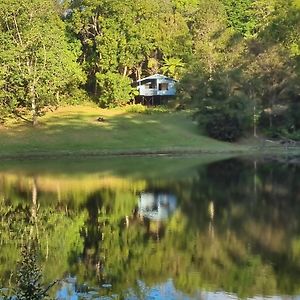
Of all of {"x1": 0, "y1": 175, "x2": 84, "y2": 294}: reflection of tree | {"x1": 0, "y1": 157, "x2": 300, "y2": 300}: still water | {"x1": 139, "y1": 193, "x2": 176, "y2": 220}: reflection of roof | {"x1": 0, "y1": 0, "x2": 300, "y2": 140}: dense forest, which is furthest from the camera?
{"x1": 0, "y1": 0, "x2": 300, "y2": 140}: dense forest

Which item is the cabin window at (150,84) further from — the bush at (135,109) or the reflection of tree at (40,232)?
the reflection of tree at (40,232)

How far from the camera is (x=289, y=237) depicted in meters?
22.8

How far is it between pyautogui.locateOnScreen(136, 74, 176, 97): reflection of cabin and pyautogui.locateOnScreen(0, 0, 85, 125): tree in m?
16.6

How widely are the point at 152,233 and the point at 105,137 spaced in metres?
38.5

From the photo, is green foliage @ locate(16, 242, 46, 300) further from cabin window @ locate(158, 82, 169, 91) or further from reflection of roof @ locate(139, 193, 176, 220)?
cabin window @ locate(158, 82, 169, 91)

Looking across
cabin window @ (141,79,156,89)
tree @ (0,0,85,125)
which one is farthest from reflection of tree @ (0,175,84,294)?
cabin window @ (141,79,156,89)

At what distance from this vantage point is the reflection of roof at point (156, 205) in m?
28.1

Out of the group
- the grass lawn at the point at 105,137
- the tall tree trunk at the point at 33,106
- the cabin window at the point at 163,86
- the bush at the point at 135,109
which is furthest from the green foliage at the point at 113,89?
the tall tree trunk at the point at 33,106

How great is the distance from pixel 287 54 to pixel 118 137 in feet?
67.2

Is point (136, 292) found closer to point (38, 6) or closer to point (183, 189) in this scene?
point (183, 189)

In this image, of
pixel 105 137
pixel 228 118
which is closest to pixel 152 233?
pixel 105 137

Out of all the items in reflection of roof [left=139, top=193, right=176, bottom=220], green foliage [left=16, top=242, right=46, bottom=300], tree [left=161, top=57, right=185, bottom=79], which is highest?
tree [left=161, top=57, right=185, bottom=79]

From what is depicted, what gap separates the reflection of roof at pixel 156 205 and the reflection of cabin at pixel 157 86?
2072 inches

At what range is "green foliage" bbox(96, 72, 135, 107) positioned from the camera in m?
80.2
